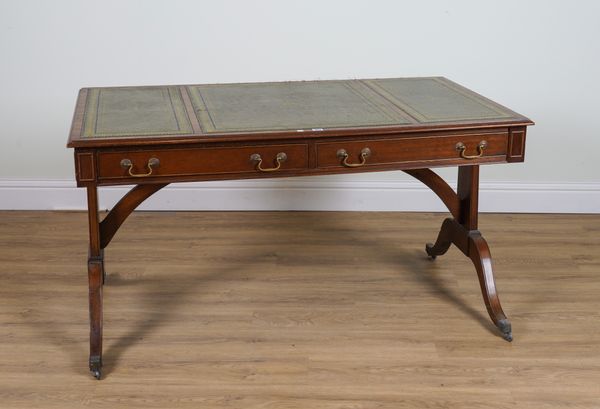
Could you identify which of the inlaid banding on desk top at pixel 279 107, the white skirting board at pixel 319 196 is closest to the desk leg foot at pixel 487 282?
the inlaid banding on desk top at pixel 279 107

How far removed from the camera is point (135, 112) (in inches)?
121

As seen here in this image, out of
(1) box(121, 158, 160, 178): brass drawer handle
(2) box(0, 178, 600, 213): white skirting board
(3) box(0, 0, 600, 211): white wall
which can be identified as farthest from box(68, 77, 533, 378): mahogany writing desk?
(2) box(0, 178, 600, 213): white skirting board

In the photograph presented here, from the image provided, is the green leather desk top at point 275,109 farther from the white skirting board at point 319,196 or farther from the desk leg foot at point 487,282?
the white skirting board at point 319,196

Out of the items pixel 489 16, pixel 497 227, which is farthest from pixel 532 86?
pixel 497 227

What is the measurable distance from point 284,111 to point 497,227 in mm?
1553

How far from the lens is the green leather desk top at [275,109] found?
9.44 ft

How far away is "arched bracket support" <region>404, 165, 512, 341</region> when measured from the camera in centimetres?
325

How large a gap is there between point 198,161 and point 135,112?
1.25ft

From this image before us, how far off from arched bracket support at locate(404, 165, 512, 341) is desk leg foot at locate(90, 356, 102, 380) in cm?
127

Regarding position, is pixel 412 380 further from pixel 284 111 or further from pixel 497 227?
pixel 497 227

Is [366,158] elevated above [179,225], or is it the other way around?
[366,158]

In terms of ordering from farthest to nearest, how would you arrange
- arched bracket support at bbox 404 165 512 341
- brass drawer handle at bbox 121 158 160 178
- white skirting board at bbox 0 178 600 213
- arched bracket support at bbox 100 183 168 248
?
white skirting board at bbox 0 178 600 213, arched bracket support at bbox 404 165 512 341, arched bracket support at bbox 100 183 168 248, brass drawer handle at bbox 121 158 160 178

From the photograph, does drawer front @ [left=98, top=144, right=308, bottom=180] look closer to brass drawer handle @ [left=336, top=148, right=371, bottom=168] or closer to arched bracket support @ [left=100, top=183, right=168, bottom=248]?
brass drawer handle @ [left=336, top=148, right=371, bottom=168]

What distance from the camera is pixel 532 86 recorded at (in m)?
4.27
